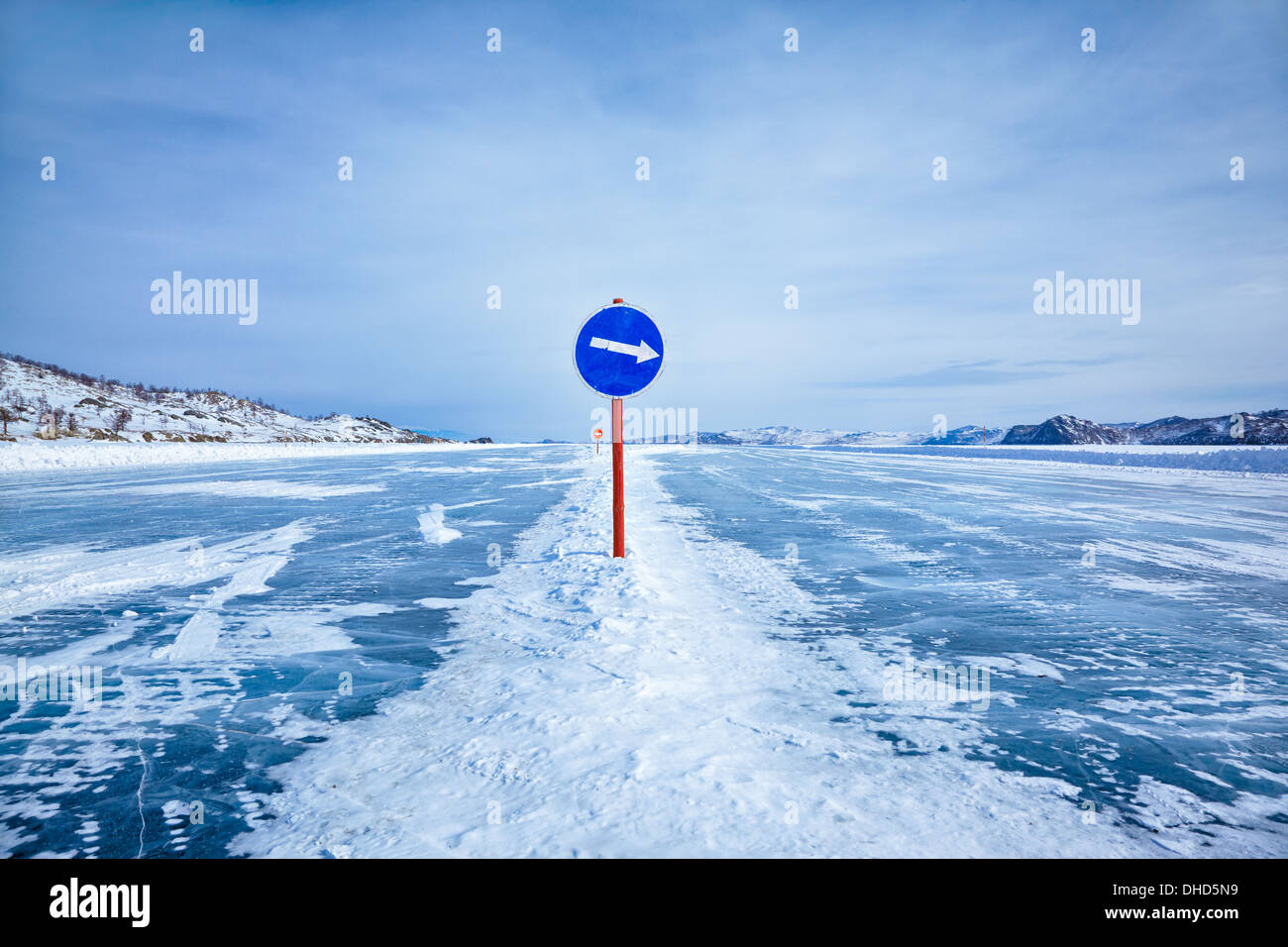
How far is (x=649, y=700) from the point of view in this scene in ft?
12.4

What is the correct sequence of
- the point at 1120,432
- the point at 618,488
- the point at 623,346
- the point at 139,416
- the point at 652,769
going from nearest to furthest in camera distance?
the point at 652,769, the point at 623,346, the point at 618,488, the point at 139,416, the point at 1120,432

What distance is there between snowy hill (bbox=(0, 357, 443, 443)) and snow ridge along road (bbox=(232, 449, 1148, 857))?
54.1 m

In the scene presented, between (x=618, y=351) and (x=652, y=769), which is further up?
(x=618, y=351)

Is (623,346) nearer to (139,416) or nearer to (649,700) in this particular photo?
(649,700)

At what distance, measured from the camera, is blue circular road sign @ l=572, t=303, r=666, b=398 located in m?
7.14

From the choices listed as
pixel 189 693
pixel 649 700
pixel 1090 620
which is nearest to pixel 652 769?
pixel 649 700

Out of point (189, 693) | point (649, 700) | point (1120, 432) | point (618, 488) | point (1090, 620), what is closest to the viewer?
point (649, 700)

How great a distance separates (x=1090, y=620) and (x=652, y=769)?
449 centimetres

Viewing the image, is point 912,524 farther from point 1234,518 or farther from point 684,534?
point 1234,518

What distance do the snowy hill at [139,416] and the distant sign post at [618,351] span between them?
5189 centimetres

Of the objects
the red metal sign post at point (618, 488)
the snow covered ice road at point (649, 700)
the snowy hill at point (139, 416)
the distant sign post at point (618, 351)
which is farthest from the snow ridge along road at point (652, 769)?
the snowy hill at point (139, 416)

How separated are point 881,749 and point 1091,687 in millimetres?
1791
